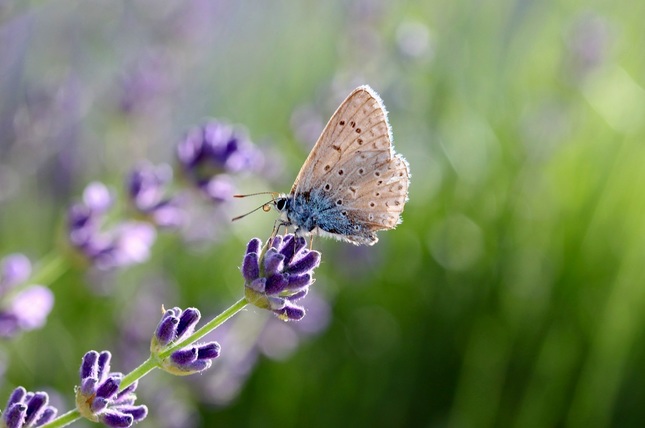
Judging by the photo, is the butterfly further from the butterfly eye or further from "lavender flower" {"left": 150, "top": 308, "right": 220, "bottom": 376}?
"lavender flower" {"left": 150, "top": 308, "right": 220, "bottom": 376}

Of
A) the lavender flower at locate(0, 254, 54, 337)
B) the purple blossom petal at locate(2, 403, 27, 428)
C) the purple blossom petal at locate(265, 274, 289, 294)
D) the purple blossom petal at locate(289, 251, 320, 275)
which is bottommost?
the purple blossom petal at locate(2, 403, 27, 428)

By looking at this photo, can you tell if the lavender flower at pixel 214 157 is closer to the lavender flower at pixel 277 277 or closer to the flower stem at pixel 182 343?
the lavender flower at pixel 277 277

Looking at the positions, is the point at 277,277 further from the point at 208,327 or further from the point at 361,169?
the point at 361,169

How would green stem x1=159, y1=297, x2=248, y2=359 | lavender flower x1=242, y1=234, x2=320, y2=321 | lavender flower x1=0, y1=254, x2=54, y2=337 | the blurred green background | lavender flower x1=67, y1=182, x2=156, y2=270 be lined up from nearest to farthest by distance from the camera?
green stem x1=159, y1=297, x2=248, y2=359 < lavender flower x1=242, y1=234, x2=320, y2=321 < lavender flower x1=0, y1=254, x2=54, y2=337 < lavender flower x1=67, y1=182, x2=156, y2=270 < the blurred green background

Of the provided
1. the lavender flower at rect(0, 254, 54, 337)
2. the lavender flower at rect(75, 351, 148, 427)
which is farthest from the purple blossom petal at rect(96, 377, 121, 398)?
the lavender flower at rect(0, 254, 54, 337)

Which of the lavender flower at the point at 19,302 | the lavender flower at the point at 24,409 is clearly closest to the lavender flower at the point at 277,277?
the lavender flower at the point at 24,409
